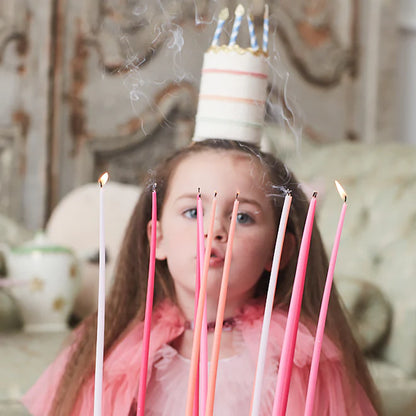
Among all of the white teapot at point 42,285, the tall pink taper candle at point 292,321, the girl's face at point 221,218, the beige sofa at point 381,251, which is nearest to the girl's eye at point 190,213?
the girl's face at point 221,218

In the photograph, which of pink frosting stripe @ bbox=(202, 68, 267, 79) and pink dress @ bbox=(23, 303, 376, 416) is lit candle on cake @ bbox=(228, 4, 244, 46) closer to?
pink frosting stripe @ bbox=(202, 68, 267, 79)

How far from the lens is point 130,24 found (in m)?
0.49

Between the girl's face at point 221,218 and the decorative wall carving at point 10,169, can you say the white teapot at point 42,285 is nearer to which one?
the decorative wall carving at point 10,169

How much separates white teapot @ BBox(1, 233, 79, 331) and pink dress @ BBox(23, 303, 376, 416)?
928 mm

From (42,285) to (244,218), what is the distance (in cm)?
104

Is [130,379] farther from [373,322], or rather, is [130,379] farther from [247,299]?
[373,322]

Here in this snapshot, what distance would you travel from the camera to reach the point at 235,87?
1.48 feet

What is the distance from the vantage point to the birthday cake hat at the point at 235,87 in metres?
0.45

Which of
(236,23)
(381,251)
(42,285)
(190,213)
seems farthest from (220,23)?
(42,285)

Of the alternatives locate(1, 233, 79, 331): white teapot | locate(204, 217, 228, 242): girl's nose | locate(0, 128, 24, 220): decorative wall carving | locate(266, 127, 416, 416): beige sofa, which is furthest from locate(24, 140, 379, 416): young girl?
locate(0, 128, 24, 220): decorative wall carving

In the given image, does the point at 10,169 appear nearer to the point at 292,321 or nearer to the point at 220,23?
the point at 220,23

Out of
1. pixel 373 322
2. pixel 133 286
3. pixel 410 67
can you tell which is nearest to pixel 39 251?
pixel 373 322

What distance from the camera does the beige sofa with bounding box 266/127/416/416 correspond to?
1.11 metres

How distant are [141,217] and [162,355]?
11 centimetres
